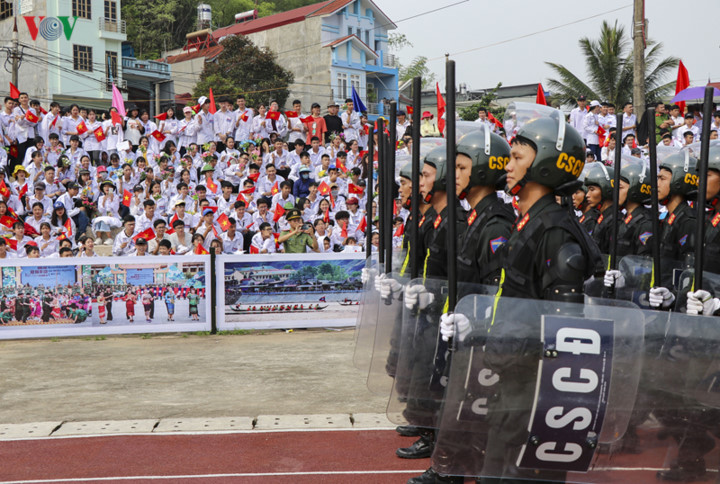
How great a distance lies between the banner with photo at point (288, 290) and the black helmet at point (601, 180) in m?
5.17

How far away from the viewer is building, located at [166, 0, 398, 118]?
166ft

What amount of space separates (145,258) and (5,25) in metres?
43.0

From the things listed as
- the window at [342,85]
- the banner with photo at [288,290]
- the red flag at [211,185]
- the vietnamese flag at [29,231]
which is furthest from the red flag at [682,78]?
the window at [342,85]

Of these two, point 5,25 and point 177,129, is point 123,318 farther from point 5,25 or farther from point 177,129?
point 5,25

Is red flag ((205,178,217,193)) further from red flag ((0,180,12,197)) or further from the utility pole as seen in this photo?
the utility pole

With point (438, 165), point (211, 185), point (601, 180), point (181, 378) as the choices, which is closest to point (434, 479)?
point (438, 165)

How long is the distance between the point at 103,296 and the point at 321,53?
40943 millimetres

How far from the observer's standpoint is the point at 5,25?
48219mm

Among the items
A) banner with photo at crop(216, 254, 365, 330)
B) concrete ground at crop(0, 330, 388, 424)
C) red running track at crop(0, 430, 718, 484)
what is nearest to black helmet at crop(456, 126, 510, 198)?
red running track at crop(0, 430, 718, 484)

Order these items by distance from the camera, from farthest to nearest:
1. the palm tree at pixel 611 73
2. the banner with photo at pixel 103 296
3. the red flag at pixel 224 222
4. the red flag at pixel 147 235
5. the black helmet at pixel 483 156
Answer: the palm tree at pixel 611 73
the red flag at pixel 224 222
the red flag at pixel 147 235
the banner with photo at pixel 103 296
the black helmet at pixel 483 156

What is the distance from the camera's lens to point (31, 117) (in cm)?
1734

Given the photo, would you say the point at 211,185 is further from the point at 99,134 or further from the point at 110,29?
the point at 110,29

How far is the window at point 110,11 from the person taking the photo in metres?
47.7

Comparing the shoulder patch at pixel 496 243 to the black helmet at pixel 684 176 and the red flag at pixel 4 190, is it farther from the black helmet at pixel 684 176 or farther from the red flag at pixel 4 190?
the red flag at pixel 4 190
